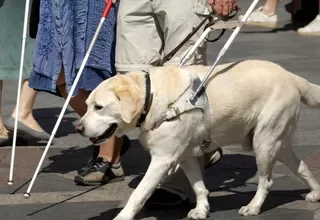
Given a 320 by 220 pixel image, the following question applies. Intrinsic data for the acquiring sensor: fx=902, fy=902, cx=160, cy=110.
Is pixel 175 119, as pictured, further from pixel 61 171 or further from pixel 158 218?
pixel 61 171

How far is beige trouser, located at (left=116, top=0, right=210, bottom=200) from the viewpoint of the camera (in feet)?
19.2

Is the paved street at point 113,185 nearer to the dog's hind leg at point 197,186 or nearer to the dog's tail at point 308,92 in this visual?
the dog's hind leg at point 197,186

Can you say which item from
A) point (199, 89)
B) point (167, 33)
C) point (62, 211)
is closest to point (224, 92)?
point (199, 89)

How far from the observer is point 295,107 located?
18.5 feet

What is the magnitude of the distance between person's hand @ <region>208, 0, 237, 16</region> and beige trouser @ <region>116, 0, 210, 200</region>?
0.26 metres

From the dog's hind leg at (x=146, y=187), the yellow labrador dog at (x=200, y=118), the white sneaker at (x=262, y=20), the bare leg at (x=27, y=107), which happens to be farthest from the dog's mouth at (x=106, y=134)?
the white sneaker at (x=262, y=20)

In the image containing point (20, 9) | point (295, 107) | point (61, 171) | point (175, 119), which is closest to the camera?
point (175, 119)

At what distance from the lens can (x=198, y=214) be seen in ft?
18.4

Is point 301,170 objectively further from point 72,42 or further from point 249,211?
point 72,42

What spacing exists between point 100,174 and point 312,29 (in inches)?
303

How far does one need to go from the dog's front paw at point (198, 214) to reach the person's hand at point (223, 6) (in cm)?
123

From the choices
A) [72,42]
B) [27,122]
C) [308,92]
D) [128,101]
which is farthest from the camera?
[27,122]

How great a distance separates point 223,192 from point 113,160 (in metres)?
0.87

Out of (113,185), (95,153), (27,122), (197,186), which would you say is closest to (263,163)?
(197,186)
